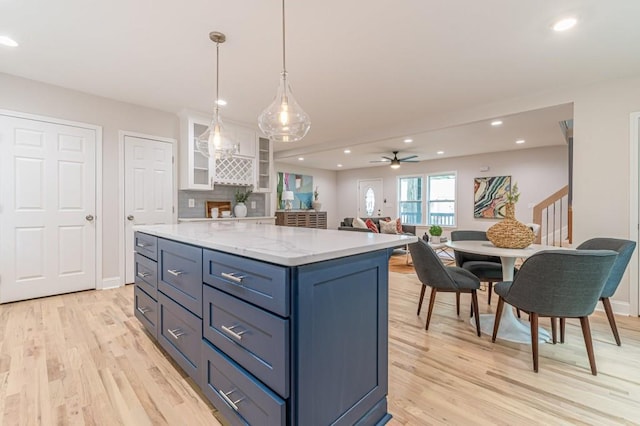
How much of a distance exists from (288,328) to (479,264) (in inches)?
103

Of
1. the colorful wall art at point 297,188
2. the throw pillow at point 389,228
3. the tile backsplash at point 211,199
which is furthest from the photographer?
the colorful wall art at point 297,188

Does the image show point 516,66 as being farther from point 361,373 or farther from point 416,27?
point 361,373

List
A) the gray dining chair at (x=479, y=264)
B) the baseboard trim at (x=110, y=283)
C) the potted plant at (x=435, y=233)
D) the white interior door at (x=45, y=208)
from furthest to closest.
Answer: the potted plant at (x=435, y=233) → the baseboard trim at (x=110, y=283) → the white interior door at (x=45, y=208) → the gray dining chair at (x=479, y=264)

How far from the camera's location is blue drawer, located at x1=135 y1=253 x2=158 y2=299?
82.6 inches

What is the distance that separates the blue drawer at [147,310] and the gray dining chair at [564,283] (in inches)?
100

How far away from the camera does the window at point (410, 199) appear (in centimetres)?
858

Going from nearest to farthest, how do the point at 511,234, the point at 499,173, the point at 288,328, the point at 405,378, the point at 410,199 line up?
the point at 288,328
the point at 405,378
the point at 511,234
the point at 499,173
the point at 410,199

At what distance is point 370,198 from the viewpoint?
9.62 meters

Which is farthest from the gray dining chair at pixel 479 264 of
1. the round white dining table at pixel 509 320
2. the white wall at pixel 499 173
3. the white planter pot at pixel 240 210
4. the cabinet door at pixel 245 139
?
the white wall at pixel 499 173

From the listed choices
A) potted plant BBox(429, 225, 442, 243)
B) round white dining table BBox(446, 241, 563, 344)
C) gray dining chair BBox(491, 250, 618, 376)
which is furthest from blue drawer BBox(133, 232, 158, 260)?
potted plant BBox(429, 225, 442, 243)

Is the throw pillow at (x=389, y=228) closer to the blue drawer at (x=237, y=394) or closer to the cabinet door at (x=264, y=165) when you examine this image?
the cabinet door at (x=264, y=165)

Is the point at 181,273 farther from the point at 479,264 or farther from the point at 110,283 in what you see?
the point at 110,283

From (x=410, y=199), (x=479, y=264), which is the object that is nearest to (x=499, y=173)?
(x=410, y=199)

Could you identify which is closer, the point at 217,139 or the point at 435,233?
the point at 217,139
